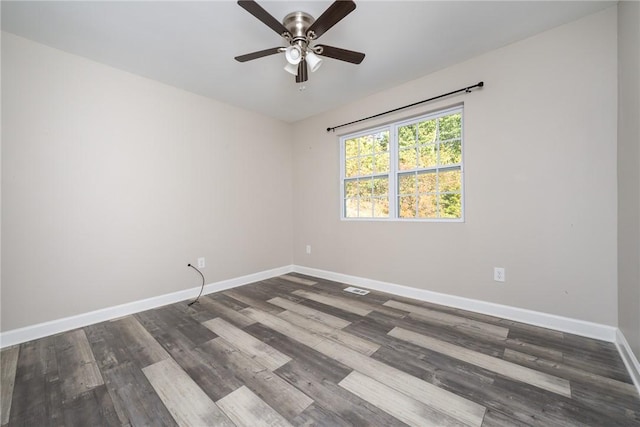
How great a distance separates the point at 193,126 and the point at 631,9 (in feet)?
12.6

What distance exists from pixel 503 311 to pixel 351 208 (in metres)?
2.02

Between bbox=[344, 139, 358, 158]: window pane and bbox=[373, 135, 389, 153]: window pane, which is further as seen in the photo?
bbox=[344, 139, 358, 158]: window pane

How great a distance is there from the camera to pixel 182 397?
1.42m

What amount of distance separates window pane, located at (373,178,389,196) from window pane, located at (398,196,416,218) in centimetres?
22

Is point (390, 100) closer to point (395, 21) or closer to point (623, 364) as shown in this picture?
point (395, 21)

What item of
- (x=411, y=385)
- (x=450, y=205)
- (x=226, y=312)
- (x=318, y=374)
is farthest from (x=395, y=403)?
(x=450, y=205)

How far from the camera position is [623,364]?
1.64m

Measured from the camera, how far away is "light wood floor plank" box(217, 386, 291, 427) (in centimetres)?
124

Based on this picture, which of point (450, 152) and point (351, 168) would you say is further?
point (351, 168)

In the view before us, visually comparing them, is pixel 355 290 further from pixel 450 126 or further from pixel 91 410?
pixel 91 410

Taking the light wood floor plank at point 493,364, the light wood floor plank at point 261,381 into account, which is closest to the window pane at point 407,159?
the light wood floor plank at point 493,364

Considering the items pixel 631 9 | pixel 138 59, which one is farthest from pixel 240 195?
pixel 631 9

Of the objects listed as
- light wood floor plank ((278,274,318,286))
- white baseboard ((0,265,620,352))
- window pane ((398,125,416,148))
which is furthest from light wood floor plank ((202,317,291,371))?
window pane ((398,125,416,148))

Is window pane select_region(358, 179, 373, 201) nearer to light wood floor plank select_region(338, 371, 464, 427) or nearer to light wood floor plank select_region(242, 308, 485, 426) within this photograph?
light wood floor plank select_region(242, 308, 485, 426)
